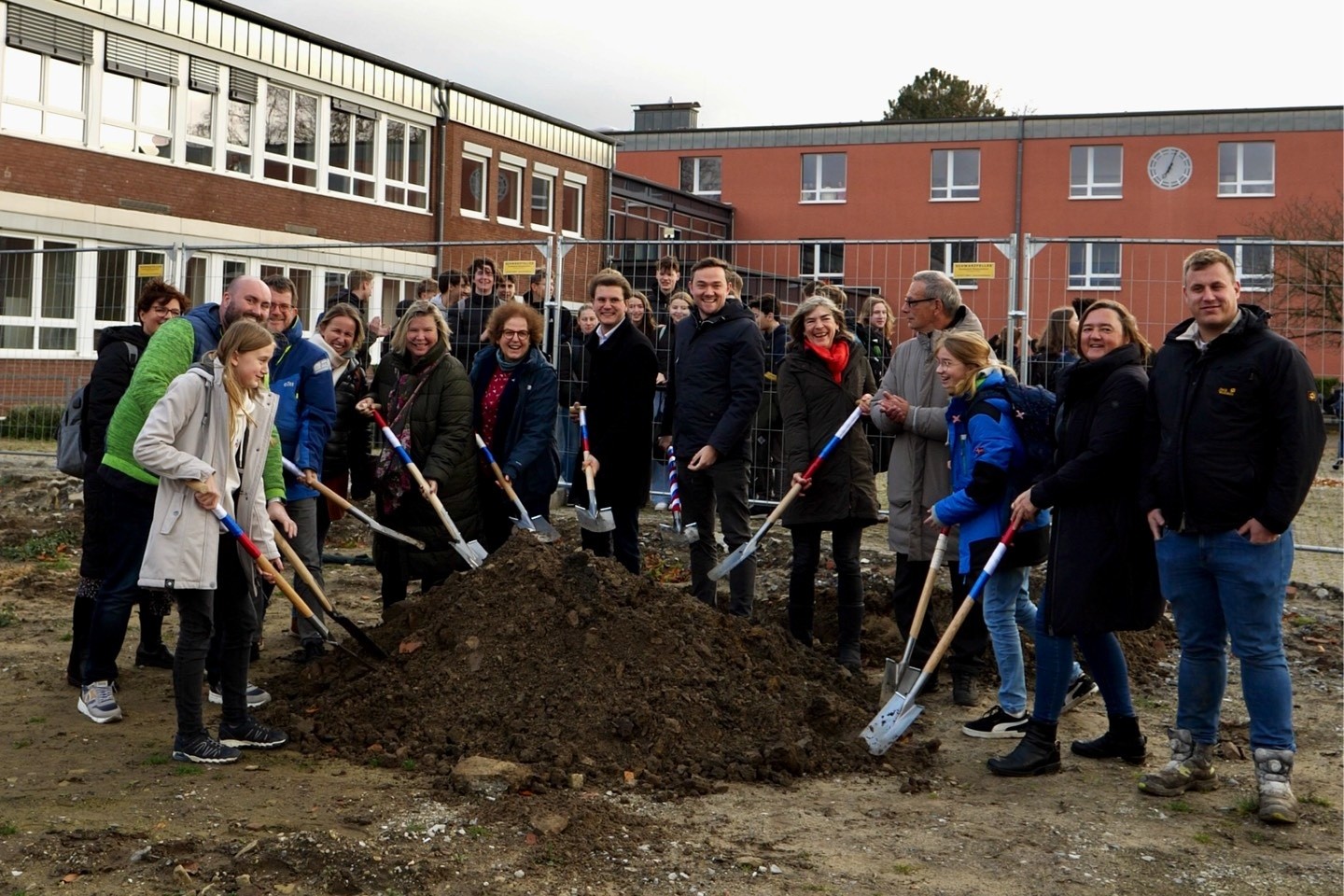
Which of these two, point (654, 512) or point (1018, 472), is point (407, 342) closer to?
point (1018, 472)

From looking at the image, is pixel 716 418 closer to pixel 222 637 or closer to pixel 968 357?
pixel 968 357

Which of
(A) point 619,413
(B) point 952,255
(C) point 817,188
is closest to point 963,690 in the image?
(A) point 619,413

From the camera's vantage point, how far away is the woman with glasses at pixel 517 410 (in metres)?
7.47

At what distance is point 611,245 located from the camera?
11273mm

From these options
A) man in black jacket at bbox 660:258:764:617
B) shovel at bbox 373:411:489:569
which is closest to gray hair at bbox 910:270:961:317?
man in black jacket at bbox 660:258:764:617

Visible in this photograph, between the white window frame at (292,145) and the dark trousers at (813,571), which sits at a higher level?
the white window frame at (292,145)

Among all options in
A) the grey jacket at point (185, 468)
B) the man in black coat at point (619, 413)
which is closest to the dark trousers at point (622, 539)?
the man in black coat at point (619, 413)

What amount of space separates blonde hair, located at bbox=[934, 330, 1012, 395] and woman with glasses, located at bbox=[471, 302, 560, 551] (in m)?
2.46

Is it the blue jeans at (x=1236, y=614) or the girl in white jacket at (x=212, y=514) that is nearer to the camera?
the blue jeans at (x=1236, y=614)

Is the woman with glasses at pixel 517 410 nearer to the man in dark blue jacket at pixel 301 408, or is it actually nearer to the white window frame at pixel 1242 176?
the man in dark blue jacket at pixel 301 408

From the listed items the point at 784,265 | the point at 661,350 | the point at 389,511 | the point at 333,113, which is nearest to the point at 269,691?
the point at 389,511

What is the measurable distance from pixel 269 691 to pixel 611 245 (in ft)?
19.1

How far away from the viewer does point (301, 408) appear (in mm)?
7035

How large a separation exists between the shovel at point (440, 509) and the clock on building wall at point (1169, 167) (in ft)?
119
